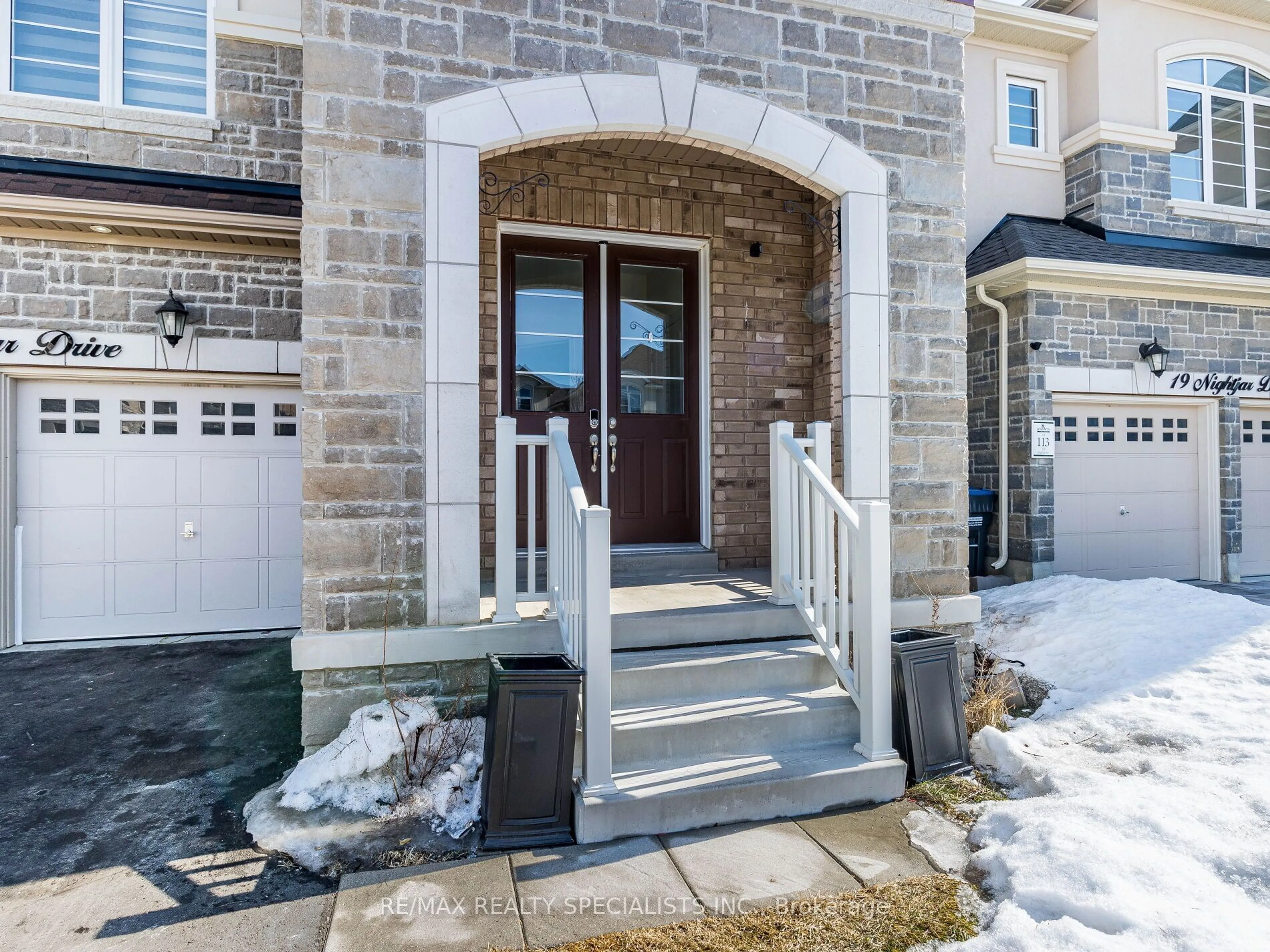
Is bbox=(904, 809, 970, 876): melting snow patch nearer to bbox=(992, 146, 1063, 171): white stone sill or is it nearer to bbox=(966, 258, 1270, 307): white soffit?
bbox=(966, 258, 1270, 307): white soffit

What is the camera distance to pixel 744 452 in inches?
212

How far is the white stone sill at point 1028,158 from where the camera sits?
7410 mm

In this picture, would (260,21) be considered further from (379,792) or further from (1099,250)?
(1099,250)

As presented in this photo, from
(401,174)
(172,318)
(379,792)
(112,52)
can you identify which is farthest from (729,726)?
(112,52)

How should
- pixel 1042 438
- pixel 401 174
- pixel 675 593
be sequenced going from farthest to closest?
1. pixel 1042 438
2. pixel 675 593
3. pixel 401 174

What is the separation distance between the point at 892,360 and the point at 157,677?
4797 mm

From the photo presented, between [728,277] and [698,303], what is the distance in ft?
0.94

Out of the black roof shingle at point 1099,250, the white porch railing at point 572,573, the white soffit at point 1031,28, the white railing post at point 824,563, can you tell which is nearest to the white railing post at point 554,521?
the white porch railing at point 572,573

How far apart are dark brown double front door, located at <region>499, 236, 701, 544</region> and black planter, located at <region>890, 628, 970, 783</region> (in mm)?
2353

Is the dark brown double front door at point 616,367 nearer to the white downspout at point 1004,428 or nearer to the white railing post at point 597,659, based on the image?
the white railing post at point 597,659

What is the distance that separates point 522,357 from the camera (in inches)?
203

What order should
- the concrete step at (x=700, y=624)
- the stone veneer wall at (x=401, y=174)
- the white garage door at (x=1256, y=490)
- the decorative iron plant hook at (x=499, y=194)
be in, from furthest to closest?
the white garage door at (x=1256, y=490)
the decorative iron plant hook at (x=499, y=194)
the concrete step at (x=700, y=624)
the stone veneer wall at (x=401, y=174)

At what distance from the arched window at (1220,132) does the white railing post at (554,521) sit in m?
7.89

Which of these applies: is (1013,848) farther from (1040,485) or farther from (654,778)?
(1040,485)
